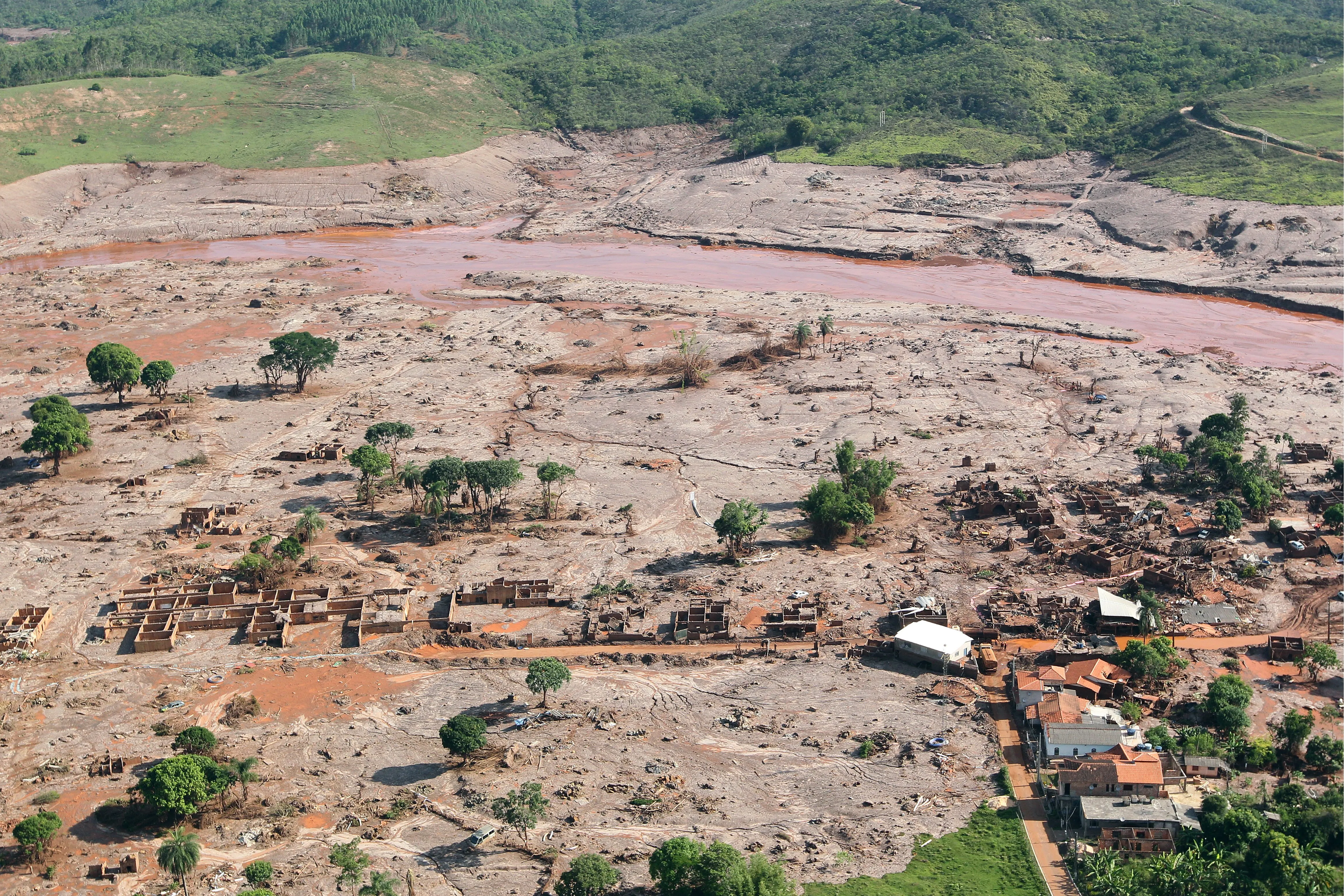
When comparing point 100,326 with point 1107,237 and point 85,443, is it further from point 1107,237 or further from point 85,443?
point 1107,237

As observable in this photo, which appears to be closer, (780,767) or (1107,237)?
(780,767)

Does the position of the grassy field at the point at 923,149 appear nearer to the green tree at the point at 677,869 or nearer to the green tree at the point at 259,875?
the green tree at the point at 677,869

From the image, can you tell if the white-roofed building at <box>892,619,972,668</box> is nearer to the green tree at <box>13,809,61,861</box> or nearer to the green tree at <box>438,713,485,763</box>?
the green tree at <box>438,713,485,763</box>

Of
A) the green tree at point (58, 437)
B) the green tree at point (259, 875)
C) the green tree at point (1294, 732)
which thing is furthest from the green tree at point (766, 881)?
the green tree at point (58, 437)

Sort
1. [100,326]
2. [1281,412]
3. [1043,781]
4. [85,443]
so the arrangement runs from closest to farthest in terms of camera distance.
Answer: [1043,781], [85,443], [1281,412], [100,326]

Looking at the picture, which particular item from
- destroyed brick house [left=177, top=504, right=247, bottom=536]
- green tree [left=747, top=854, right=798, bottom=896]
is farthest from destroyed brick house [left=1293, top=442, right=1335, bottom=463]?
destroyed brick house [left=177, top=504, right=247, bottom=536]

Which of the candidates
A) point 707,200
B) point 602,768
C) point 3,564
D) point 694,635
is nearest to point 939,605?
point 694,635
